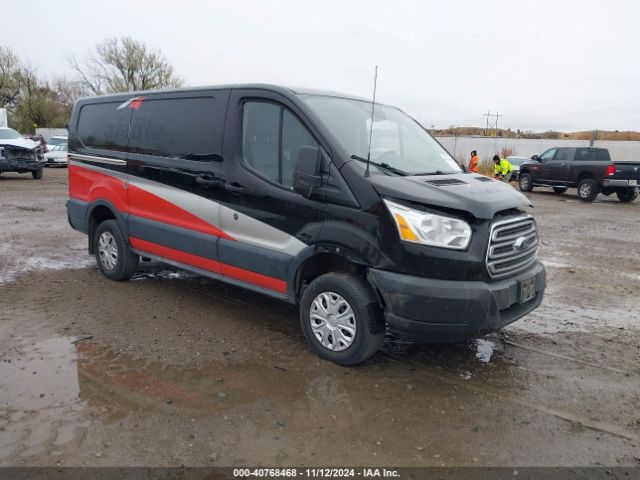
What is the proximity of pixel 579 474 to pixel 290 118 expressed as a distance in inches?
126

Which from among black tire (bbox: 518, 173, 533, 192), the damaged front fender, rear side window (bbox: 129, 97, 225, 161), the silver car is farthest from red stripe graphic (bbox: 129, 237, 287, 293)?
the silver car

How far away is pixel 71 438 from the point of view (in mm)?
3139

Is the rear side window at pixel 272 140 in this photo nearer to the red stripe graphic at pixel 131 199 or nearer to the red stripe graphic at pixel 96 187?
the red stripe graphic at pixel 131 199

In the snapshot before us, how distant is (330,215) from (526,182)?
18887mm

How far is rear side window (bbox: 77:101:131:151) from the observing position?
238 inches

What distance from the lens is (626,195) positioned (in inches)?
726

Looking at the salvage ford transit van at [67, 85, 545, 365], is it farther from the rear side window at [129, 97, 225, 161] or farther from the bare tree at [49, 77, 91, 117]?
the bare tree at [49, 77, 91, 117]

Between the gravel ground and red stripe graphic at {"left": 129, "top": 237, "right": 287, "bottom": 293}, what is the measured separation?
0.49 m

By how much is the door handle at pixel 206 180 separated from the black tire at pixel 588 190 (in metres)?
16.6

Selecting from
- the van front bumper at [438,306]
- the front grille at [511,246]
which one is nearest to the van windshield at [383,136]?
the front grille at [511,246]

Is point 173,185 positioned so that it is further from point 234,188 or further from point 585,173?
point 585,173

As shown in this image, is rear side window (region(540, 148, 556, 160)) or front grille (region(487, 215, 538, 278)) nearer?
front grille (region(487, 215, 538, 278))

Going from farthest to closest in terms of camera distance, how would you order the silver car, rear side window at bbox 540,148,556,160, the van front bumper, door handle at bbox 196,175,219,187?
the silver car, rear side window at bbox 540,148,556,160, door handle at bbox 196,175,219,187, the van front bumper

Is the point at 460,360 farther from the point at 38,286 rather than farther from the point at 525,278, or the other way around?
the point at 38,286
